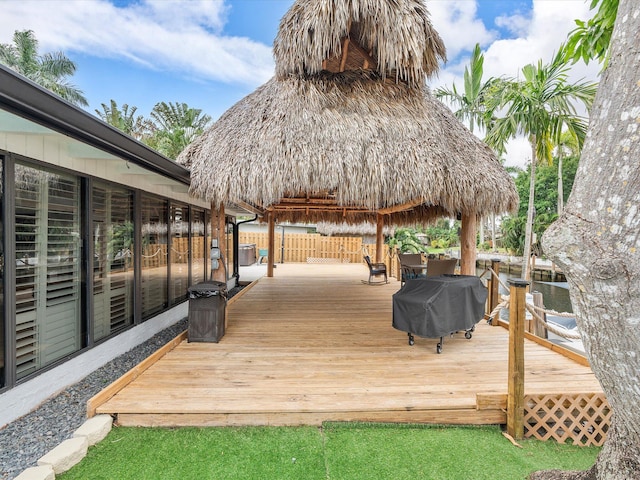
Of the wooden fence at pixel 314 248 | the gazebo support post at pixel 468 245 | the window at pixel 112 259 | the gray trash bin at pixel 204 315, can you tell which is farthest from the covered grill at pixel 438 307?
the wooden fence at pixel 314 248

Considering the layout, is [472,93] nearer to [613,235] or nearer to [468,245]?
[468,245]

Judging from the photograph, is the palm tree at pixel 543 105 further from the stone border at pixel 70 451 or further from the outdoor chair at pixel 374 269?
the stone border at pixel 70 451

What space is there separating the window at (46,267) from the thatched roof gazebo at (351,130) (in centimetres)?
146

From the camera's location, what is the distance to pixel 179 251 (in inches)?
224

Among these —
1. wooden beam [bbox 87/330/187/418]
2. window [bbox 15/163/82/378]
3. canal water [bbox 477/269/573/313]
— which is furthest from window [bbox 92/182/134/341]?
canal water [bbox 477/269/573/313]

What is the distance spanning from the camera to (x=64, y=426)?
2.54 metres

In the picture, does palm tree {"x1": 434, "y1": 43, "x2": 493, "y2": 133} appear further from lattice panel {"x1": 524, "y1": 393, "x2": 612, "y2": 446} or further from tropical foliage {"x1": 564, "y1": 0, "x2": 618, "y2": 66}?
lattice panel {"x1": 524, "y1": 393, "x2": 612, "y2": 446}

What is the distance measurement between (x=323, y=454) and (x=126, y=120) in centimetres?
2771

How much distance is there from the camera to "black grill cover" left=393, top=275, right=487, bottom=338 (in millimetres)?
3650

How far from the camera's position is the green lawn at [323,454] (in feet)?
6.72


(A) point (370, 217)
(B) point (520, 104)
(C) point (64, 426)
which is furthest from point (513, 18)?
(C) point (64, 426)

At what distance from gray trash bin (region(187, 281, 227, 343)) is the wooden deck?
13cm

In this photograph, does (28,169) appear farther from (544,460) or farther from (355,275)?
(355,275)

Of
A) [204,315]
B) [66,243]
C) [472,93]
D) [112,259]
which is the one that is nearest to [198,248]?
[112,259]
